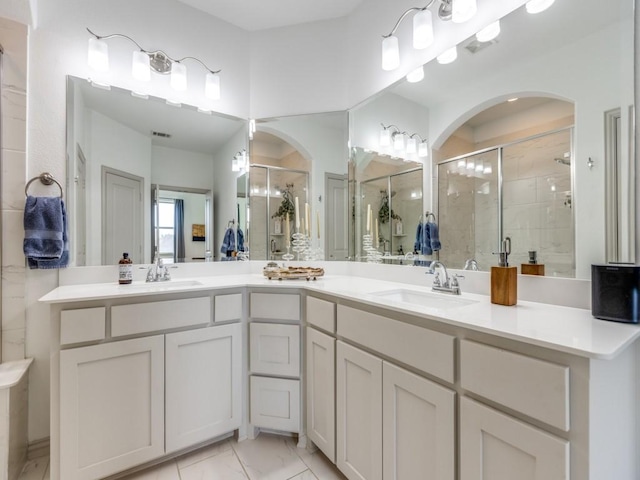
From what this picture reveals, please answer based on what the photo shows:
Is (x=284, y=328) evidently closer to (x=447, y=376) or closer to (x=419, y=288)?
(x=419, y=288)

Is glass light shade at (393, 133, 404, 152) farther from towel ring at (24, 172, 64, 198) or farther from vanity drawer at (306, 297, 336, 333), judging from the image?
towel ring at (24, 172, 64, 198)

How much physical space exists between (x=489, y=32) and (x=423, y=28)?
1.25 ft

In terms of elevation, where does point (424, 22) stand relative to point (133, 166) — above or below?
above

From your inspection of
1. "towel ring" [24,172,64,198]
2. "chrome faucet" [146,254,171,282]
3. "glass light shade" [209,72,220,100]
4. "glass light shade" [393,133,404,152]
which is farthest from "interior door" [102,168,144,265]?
"glass light shade" [393,133,404,152]

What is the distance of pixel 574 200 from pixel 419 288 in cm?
77

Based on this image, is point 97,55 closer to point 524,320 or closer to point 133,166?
point 133,166

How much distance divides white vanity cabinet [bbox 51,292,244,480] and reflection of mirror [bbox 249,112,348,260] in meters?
0.75

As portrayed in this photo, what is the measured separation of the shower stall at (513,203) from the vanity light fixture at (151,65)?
1716 millimetres

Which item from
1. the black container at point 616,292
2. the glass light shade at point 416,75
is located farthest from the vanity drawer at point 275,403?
the glass light shade at point 416,75

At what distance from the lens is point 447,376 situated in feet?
3.22

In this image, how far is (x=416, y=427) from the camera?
1.09 metres

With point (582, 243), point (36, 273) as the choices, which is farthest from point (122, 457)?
point (582, 243)

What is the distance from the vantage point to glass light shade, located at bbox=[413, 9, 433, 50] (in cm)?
165

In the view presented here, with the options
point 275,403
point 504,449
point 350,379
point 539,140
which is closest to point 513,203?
point 539,140
